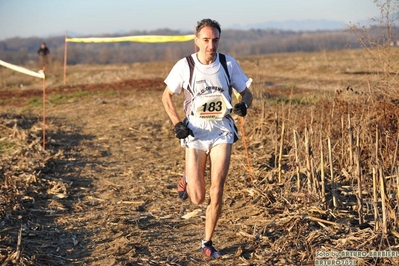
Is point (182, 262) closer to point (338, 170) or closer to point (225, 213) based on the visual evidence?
point (225, 213)

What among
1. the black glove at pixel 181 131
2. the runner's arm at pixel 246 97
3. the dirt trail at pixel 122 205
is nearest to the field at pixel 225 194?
the dirt trail at pixel 122 205

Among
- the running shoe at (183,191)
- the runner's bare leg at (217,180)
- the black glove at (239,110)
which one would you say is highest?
the black glove at (239,110)

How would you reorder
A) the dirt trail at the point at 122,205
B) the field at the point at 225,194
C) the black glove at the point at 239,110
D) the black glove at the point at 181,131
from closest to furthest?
the black glove at the point at 181,131
the field at the point at 225,194
the black glove at the point at 239,110
the dirt trail at the point at 122,205

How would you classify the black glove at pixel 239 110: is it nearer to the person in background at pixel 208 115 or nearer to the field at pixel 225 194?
the person in background at pixel 208 115

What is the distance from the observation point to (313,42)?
416 feet

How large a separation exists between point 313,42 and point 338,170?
12171 cm

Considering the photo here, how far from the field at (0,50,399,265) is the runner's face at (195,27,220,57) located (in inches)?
64.6

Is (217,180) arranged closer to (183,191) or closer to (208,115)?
(208,115)


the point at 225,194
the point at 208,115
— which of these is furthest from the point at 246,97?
the point at 225,194

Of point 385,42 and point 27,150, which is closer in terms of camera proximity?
point 385,42

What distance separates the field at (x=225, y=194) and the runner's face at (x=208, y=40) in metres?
1.64

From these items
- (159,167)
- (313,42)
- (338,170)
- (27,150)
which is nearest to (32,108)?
(27,150)

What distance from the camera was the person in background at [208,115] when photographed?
5.74m

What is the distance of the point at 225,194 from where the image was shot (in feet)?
25.8
